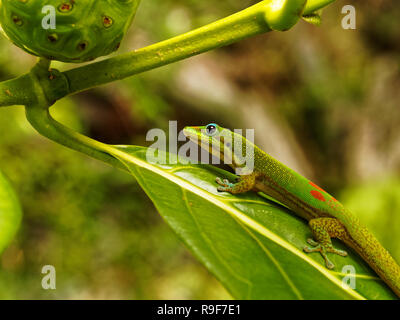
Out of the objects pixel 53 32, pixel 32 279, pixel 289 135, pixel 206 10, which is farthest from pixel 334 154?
pixel 53 32

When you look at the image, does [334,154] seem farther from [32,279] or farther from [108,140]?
[32,279]

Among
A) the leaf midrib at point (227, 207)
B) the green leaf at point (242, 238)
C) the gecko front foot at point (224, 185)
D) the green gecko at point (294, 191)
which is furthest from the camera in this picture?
the green gecko at point (294, 191)

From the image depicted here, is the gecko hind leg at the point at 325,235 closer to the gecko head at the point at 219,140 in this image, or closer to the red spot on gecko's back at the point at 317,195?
the red spot on gecko's back at the point at 317,195

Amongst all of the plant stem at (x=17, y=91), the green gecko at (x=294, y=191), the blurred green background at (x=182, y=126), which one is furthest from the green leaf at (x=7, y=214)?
the blurred green background at (x=182, y=126)

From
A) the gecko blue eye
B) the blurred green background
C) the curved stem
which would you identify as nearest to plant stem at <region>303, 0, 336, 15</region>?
the curved stem

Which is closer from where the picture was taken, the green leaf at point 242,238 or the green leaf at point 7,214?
the green leaf at point 7,214

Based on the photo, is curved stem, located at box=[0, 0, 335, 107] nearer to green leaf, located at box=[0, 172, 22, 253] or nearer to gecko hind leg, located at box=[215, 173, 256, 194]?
green leaf, located at box=[0, 172, 22, 253]
